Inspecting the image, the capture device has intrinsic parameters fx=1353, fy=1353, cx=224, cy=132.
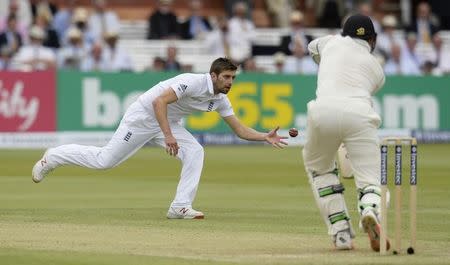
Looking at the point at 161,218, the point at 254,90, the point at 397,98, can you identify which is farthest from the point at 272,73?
the point at 161,218

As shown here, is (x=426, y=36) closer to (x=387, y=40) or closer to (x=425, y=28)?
(x=425, y=28)

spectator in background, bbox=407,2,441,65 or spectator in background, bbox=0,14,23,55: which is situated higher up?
spectator in background, bbox=0,14,23,55

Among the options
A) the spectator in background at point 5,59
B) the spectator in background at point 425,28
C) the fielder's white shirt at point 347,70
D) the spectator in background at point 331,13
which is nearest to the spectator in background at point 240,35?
the spectator in background at point 331,13

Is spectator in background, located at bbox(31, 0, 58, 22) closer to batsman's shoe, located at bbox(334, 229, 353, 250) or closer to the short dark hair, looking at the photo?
the short dark hair

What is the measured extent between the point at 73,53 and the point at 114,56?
30.4 inches

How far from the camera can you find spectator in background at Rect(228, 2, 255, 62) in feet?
86.4

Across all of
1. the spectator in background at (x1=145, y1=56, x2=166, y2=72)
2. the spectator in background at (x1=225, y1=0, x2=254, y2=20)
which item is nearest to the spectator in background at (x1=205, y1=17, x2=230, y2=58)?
the spectator in background at (x1=145, y1=56, x2=166, y2=72)

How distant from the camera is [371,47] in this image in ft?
31.5

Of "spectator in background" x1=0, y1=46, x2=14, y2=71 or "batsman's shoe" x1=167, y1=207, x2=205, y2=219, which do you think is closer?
"batsman's shoe" x1=167, y1=207, x2=205, y2=219

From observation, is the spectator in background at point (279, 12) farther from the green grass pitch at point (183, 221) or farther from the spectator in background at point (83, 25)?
the green grass pitch at point (183, 221)

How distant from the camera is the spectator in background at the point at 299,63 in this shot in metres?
26.1

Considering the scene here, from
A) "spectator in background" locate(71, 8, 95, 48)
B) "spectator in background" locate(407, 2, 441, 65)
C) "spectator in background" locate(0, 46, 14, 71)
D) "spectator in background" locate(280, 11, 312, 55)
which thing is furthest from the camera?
"spectator in background" locate(407, 2, 441, 65)

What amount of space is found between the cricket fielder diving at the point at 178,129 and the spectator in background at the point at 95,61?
473 inches

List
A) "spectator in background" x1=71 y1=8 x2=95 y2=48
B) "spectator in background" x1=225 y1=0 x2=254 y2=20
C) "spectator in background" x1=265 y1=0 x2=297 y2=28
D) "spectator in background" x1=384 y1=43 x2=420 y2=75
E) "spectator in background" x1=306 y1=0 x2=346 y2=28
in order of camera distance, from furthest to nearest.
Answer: "spectator in background" x1=306 y1=0 x2=346 y2=28
"spectator in background" x1=265 y1=0 x2=297 y2=28
"spectator in background" x1=225 y1=0 x2=254 y2=20
"spectator in background" x1=384 y1=43 x2=420 y2=75
"spectator in background" x1=71 y1=8 x2=95 y2=48
